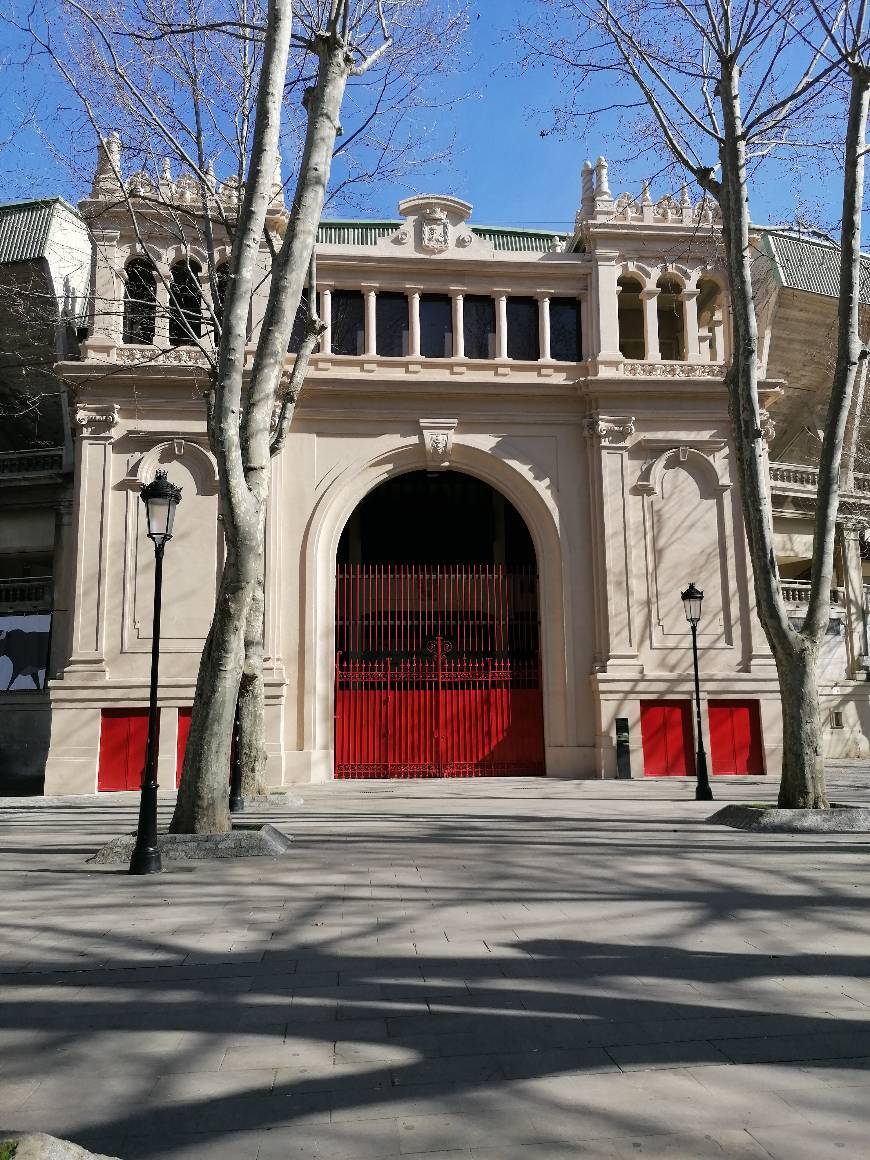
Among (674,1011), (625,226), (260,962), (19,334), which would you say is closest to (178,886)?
(260,962)

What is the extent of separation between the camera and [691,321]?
20.7m

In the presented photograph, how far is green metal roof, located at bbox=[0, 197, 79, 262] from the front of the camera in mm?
21938

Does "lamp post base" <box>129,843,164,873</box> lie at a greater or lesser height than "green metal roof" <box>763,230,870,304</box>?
lesser

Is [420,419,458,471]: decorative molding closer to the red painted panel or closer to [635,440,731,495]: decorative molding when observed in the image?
[635,440,731,495]: decorative molding

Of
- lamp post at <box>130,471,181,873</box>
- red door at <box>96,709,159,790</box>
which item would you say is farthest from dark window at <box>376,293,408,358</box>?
lamp post at <box>130,471,181,873</box>

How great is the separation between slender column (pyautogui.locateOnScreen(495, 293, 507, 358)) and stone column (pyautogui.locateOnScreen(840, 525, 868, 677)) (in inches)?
475

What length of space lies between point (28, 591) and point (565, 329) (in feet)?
56.4

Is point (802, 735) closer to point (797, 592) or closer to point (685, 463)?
point (685, 463)

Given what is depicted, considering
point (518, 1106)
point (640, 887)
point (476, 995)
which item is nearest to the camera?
point (518, 1106)

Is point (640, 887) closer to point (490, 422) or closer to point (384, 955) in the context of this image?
point (384, 955)

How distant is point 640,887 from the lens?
20.9 feet

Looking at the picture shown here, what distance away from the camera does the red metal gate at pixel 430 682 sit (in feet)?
62.7

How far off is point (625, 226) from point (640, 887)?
18.8m

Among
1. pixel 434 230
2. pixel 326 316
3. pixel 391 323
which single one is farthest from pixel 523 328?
pixel 326 316
